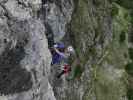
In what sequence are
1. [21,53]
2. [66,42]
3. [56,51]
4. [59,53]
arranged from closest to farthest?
[21,53] < [56,51] < [59,53] < [66,42]

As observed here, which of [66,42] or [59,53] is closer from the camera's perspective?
[59,53]

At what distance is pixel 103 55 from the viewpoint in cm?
2614

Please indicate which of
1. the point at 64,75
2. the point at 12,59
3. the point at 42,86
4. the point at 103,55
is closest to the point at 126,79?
the point at 103,55

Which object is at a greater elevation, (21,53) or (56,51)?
(21,53)

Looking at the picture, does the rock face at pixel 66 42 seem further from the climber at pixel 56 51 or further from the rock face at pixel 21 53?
the climber at pixel 56 51

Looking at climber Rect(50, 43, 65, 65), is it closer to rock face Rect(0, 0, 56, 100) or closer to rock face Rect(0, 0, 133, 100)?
rock face Rect(0, 0, 133, 100)

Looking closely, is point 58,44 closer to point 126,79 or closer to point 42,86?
point 42,86

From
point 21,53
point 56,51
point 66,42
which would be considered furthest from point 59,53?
point 21,53

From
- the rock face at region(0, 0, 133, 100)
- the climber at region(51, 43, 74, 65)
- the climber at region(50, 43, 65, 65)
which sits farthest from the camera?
the climber at region(51, 43, 74, 65)

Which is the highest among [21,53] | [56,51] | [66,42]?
[21,53]

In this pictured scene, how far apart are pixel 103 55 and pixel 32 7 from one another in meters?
12.0

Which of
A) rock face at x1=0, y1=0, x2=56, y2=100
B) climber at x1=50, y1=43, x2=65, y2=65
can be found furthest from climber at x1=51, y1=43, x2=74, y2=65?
rock face at x1=0, y1=0, x2=56, y2=100

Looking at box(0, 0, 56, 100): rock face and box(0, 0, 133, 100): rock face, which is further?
box(0, 0, 133, 100): rock face

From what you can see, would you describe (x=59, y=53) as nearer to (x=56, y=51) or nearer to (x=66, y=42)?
(x=56, y=51)
